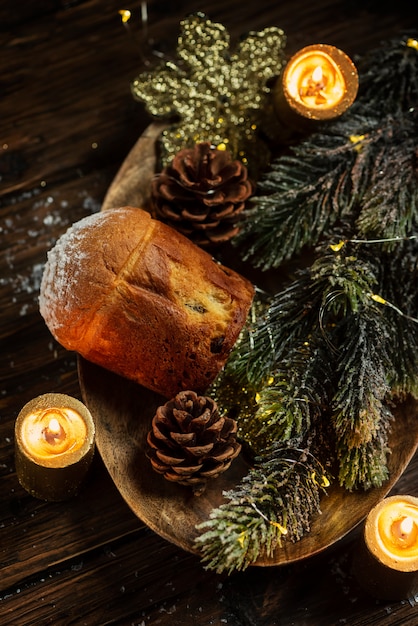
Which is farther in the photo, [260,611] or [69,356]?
[69,356]

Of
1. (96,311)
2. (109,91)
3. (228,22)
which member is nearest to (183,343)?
(96,311)

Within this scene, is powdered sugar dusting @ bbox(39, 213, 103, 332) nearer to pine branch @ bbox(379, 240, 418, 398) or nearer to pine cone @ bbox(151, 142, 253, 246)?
pine cone @ bbox(151, 142, 253, 246)

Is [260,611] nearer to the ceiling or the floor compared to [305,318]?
nearer to the floor

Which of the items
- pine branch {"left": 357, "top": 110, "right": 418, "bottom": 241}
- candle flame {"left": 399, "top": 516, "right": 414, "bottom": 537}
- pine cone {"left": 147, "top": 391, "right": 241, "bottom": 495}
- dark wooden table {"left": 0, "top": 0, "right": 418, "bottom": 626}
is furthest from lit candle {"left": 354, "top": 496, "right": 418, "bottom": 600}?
pine branch {"left": 357, "top": 110, "right": 418, "bottom": 241}

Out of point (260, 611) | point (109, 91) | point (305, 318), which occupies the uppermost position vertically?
point (109, 91)

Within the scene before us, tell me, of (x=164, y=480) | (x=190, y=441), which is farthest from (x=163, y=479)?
(x=190, y=441)

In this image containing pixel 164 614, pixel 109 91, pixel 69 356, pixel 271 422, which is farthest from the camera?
pixel 109 91

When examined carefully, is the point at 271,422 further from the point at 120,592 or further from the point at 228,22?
the point at 228,22
